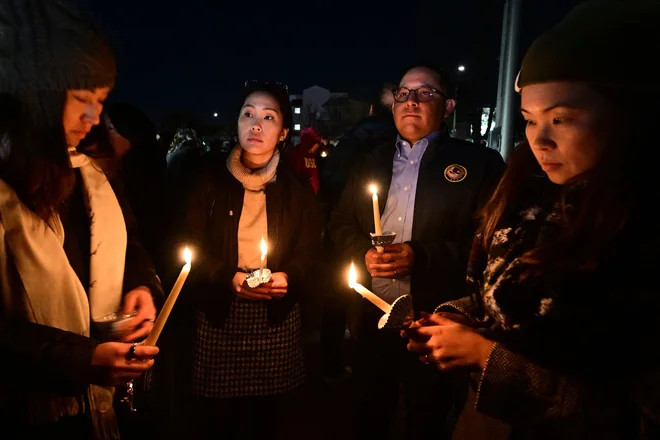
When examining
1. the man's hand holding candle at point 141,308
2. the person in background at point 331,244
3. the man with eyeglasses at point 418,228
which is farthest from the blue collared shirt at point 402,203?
the man's hand holding candle at point 141,308

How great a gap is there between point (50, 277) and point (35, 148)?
52cm

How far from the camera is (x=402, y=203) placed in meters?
3.28

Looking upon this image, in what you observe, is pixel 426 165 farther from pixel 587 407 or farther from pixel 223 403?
pixel 223 403

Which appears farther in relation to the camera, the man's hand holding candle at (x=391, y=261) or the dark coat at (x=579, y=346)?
the man's hand holding candle at (x=391, y=261)

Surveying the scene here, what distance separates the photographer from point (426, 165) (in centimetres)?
326

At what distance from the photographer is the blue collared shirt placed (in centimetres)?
325

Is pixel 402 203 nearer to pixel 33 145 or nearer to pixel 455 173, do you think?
pixel 455 173

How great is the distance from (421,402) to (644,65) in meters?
2.40

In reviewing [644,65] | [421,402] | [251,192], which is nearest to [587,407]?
[644,65]

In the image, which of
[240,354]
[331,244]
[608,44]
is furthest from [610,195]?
[331,244]

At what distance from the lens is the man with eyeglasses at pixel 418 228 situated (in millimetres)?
3053

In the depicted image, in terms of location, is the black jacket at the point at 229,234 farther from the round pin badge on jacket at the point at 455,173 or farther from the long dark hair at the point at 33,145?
the long dark hair at the point at 33,145

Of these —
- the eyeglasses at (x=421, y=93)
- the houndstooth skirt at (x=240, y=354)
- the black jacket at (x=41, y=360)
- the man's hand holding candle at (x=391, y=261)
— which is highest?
the eyeglasses at (x=421, y=93)

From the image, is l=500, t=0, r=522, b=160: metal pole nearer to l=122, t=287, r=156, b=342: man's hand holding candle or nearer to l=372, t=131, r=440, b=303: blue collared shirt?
l=372, t=131, r=440, b=303: blue collared shirt
